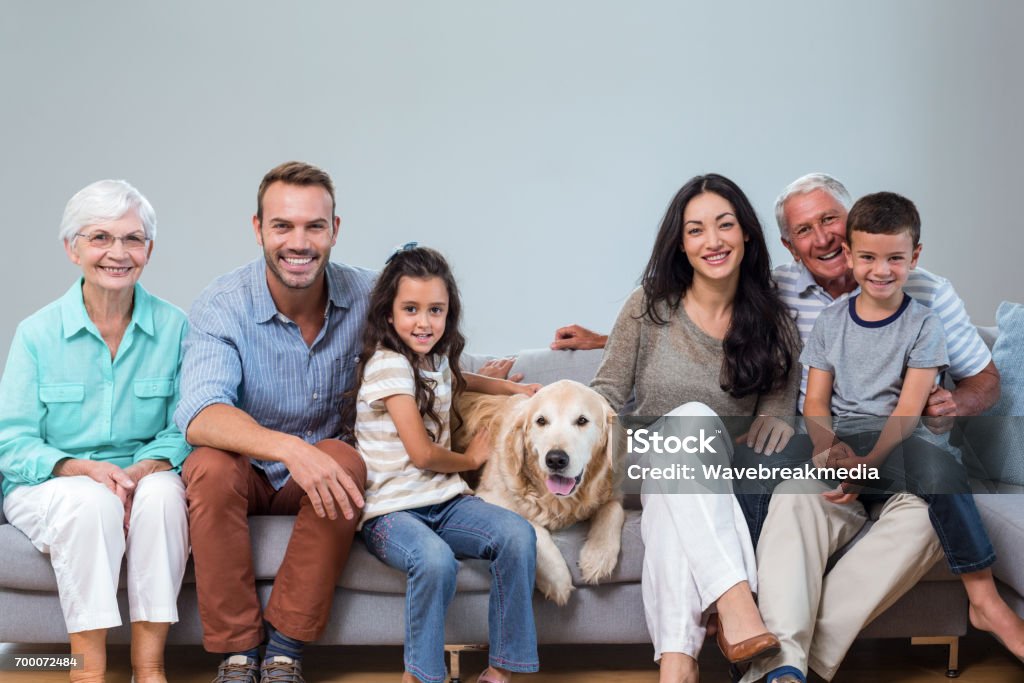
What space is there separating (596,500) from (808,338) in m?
0.70

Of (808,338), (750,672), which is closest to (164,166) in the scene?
(808,338)

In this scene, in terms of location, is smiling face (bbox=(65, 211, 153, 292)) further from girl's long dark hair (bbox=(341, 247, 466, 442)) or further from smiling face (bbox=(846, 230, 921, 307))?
smiling face (bbox=(846, 230, 921, 307))

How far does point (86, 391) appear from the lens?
96.2 inches

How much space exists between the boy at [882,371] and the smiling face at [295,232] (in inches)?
49.9

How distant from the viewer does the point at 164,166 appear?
429cm

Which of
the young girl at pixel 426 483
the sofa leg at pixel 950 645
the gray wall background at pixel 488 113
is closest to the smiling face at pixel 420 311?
the young girl at pixel 426 483

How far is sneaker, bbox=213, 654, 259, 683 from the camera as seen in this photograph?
2176mm

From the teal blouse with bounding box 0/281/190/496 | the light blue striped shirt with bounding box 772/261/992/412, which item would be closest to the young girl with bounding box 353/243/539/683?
the teal blouse with bounding box 0/281/190/496

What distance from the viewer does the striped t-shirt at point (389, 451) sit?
7.62 ft

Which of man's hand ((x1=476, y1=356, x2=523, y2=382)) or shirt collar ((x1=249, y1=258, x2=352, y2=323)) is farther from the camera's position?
man's hand ((x1=476, y1=356, x2=523, y2=382))

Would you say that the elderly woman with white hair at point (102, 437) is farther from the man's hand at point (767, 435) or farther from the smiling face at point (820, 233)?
the smiling face at point (820, 233)

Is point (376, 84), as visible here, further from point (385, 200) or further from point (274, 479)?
point (274, 479)

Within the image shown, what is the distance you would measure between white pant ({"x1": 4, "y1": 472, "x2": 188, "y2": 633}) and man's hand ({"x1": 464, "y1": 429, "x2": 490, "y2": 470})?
2.35ft

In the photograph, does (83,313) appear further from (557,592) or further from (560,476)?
(557,592)
